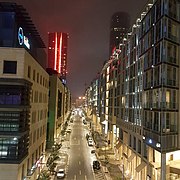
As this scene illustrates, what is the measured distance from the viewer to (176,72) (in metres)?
44.8

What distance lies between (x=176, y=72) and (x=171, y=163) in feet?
44.2

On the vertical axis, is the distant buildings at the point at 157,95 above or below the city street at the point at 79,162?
above

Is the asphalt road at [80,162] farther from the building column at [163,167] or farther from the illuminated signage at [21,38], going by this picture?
the illuminated signage at [21,38]

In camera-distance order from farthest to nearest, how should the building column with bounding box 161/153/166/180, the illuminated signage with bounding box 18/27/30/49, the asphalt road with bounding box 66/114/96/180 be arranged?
1. the asphalt road with bounding box 66/114/96/180
2. the illuminated signage with bounding box 18/27/30/49
3. the building column with bounding box 161/153/166/180

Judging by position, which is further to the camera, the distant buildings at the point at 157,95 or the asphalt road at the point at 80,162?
the asphalt road at the point at 80,162

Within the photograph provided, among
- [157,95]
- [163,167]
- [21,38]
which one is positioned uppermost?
[21,38]

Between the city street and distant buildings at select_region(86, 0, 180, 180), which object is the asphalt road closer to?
the city street

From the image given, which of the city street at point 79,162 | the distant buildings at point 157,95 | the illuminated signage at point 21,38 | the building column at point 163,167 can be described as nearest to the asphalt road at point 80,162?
the city street at point 79,162

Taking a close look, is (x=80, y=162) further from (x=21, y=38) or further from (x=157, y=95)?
(x=21, y=38)

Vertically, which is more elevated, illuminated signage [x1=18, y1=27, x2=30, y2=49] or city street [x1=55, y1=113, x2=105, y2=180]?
illuminated signage [x1=18, y1=27, x2=30, y2=49]

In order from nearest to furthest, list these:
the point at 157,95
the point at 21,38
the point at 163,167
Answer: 1. the point at 163,167
2. the point at 157,95
3. the point at 21,38

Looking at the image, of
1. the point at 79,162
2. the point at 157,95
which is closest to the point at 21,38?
the point at 157,95

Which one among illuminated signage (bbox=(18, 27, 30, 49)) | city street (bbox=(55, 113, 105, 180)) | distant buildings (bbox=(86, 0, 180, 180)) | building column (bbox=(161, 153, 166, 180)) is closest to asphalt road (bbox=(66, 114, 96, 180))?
city street (bbox=(55, 113, 105, 180))

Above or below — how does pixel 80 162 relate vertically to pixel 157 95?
below
